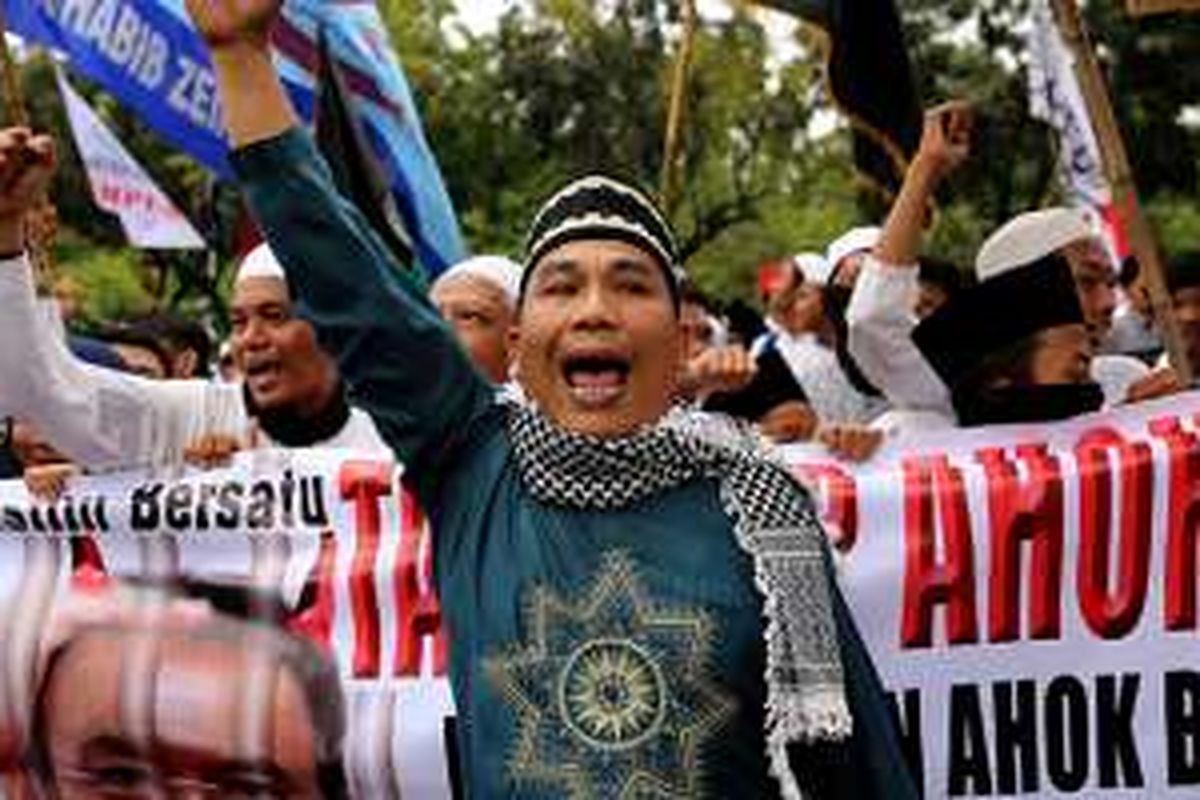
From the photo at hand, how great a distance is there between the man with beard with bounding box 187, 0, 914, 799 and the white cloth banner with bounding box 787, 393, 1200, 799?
186 centimetres

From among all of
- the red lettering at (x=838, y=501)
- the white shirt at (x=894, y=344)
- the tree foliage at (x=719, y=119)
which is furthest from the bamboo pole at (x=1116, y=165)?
the tree foliage at (x=719, y=119)

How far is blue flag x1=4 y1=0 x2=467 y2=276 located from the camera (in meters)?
7.70

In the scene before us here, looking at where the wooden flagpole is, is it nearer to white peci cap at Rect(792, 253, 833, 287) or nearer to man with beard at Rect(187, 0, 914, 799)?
white peci cap at Rect(792, 253, 833, 287)

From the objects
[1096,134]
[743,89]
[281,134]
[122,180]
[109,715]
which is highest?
[743,89]

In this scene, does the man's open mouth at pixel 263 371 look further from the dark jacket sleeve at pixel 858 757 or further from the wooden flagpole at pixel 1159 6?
the dark jacket sleeve at pixel 858 757

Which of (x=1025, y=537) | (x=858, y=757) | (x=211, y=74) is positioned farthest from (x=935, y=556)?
(x=211, y=74)

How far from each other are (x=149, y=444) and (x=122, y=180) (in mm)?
6790

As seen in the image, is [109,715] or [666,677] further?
[109,715]

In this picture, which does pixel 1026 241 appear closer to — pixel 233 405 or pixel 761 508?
pixel 233 405

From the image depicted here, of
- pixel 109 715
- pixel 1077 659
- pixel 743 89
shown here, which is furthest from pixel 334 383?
pixel 743 89

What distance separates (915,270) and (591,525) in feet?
7.64

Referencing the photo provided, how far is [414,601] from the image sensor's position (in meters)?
5.05

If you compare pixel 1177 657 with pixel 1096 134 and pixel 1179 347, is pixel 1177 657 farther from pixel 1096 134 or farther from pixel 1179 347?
pixel 1096 134

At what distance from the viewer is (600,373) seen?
2.89 metres
